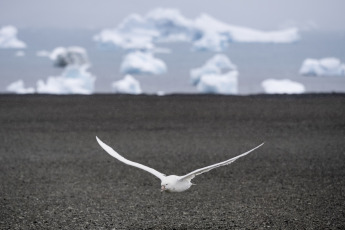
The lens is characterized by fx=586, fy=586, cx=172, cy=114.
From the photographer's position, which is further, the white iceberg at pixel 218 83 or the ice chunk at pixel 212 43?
the ice chunk at pixel 212 43

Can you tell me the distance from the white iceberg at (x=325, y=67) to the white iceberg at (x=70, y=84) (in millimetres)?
9084

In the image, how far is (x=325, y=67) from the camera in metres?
23.8

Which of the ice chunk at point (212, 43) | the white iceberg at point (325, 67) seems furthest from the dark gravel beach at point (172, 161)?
the ice chunk at point (212, 43)

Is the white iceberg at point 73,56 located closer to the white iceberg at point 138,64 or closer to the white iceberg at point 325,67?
the white iceberg at point 138,64

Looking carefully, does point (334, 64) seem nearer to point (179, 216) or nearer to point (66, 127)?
point (66, 127)

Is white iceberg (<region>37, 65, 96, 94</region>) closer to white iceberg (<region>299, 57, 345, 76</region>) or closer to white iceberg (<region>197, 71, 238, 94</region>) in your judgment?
white iceberg (<region>197, 71, 238, 94</region>)

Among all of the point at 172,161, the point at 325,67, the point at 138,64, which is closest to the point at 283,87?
the point at 325,67

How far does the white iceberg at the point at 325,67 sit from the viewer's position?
23656 millimetres

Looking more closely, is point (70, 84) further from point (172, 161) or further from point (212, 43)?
point (212, 43)

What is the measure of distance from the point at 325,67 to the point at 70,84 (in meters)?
10.3

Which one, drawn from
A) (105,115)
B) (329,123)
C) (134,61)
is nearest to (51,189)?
(105,115)

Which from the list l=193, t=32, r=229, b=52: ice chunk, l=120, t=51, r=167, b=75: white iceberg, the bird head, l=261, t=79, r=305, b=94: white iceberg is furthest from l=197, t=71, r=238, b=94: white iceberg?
the bird head

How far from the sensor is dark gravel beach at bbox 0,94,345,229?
664 cm

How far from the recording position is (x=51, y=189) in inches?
316
